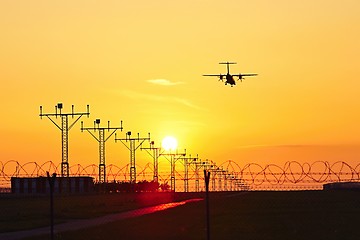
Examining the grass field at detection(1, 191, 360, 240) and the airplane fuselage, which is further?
the airplane fuselage

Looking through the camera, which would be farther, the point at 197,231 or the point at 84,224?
the point at 84,224

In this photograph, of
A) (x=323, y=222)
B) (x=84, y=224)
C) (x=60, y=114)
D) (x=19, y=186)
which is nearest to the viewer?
(x=323, y=222)

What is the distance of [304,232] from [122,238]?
9.87 m

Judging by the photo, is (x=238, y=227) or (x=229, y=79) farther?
(x=229, y=79)

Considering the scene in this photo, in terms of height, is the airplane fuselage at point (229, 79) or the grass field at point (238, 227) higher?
the airplane fuselage at point (229, 79)

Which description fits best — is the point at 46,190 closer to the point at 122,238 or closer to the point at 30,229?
the point at 30,229

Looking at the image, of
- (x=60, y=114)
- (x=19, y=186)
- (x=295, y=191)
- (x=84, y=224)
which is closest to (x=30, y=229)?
(x=84, y=224)

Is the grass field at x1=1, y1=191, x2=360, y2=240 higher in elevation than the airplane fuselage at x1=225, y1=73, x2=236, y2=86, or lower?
lower

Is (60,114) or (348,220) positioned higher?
(60,114)

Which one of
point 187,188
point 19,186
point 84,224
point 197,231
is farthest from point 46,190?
point 197,231

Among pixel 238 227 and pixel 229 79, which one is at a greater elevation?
pixel 229 79

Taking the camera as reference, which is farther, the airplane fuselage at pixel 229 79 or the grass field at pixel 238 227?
the airplane fuselage at pixel 229 79

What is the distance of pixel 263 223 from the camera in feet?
204

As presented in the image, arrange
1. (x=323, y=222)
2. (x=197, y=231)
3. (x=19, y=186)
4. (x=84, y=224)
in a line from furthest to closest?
(x=19, y=186) < (x=84, y=224) < (x=323, y=222) < (x=197, y=231)
